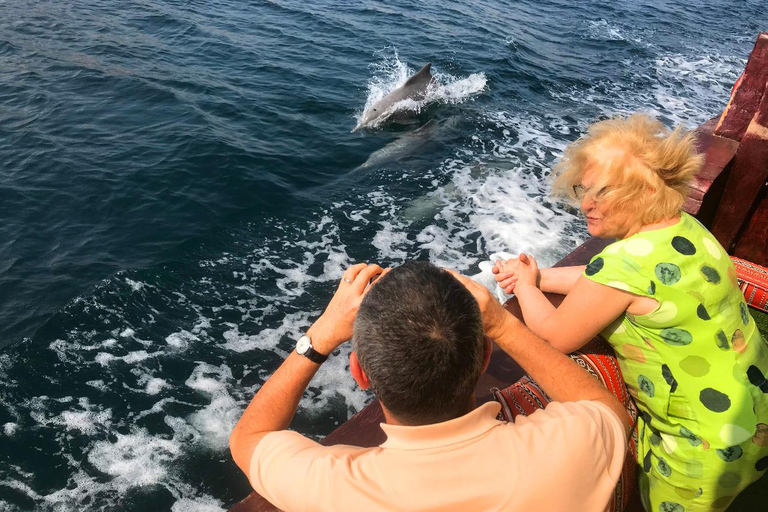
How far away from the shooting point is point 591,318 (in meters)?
2.23

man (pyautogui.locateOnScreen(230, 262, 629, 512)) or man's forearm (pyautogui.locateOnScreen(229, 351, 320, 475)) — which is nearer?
man (pyautogui.locateOnScreen(230, 262, 629, 512))

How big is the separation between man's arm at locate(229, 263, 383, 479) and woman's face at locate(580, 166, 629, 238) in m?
1.07

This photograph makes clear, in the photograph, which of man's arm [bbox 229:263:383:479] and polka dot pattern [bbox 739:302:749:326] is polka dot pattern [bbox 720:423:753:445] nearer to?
polka dot pattern [bbox 739:302:749:326]

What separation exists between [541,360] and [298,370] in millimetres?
924

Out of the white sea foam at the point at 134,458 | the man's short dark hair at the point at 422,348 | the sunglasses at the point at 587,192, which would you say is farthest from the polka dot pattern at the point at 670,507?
the white sea foam at the point at 134,458

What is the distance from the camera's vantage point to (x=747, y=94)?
14.9 ft

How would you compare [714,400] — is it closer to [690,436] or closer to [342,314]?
[690,436]

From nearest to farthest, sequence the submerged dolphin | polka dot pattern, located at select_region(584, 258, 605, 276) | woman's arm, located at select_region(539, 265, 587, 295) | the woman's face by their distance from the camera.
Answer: polka dot pattern, located at select_region(584, 258, 605, 276), the woman's face, woman's arm, located at select_region(539, 265, 587, 295), the submerged dolphin

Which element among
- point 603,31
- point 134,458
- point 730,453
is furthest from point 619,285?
point 603,31

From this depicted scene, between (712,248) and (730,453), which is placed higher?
(712,248)

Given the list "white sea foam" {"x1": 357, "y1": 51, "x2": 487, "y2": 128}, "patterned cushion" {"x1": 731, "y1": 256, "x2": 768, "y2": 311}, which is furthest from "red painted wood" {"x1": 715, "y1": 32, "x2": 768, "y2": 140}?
"white sea foam" {"x1": 357, "y1": 51, "x2": 487, "y2": 128}

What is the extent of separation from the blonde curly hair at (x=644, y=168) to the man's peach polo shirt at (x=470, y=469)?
3.51 feet

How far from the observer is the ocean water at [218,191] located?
482 cm

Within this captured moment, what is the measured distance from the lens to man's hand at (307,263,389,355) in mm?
1914
